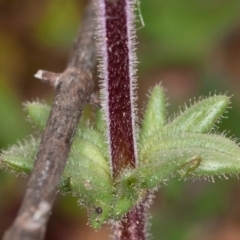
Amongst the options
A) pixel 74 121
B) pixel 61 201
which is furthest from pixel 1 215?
pixel 74 121

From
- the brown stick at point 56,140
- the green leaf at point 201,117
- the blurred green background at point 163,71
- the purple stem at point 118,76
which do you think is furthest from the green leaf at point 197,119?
the blurred green background at point 163,71

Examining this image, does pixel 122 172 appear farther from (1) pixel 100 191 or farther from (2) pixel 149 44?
(2) pixel 149 44

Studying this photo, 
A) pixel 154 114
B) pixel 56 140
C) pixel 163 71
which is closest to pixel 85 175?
pixel 56 140

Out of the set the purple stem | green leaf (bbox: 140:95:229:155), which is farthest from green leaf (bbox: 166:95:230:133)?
the purple stem

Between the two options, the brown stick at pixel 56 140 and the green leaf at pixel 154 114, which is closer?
the brown stick at pixel 56 140

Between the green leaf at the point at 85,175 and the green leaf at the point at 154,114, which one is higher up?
the green leaf at the point at 154,114

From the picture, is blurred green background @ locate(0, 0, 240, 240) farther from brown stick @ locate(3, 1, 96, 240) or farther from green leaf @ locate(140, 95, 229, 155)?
green leaf @ locate(140, 95, 229, 155)

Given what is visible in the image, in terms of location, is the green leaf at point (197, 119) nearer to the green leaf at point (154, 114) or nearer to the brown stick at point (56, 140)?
the green leaf at point (154, 114)
